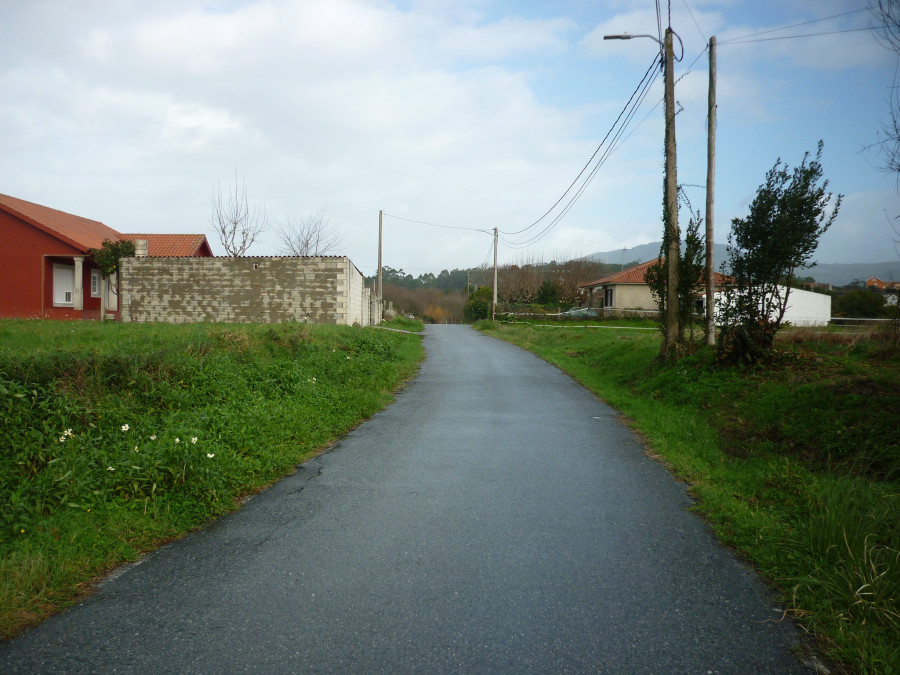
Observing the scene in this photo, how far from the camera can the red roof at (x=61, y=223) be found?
84.8 feet

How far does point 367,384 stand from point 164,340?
13.0ft

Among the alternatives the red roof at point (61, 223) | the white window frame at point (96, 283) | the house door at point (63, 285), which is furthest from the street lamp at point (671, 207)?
the white window frame at point (96, 283)

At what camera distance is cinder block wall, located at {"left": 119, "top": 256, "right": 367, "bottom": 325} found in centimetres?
2686

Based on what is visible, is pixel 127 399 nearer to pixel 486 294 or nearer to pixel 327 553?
pixel 327 553

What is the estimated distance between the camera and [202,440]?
616 centimetres

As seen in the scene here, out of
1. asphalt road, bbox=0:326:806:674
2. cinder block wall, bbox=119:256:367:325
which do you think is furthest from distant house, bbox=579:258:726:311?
asphalt road, bbox=0:326:806:674

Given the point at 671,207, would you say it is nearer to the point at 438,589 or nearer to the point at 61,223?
the point at 438,589

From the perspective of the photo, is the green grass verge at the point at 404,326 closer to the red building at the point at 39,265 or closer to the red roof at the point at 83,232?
the red roof at the point at 83,232

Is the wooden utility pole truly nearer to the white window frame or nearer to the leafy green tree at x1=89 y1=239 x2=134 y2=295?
the leafy green tree at x1=89 y1=239 x2=134 y2=295

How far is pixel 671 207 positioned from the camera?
1313 centimetres

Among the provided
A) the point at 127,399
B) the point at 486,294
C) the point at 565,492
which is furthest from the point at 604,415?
the point at 486,294

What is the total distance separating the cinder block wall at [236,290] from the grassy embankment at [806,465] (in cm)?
1661

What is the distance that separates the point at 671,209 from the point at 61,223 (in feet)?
92.6

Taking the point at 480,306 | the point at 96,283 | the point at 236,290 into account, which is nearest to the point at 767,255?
the point at 236,290
